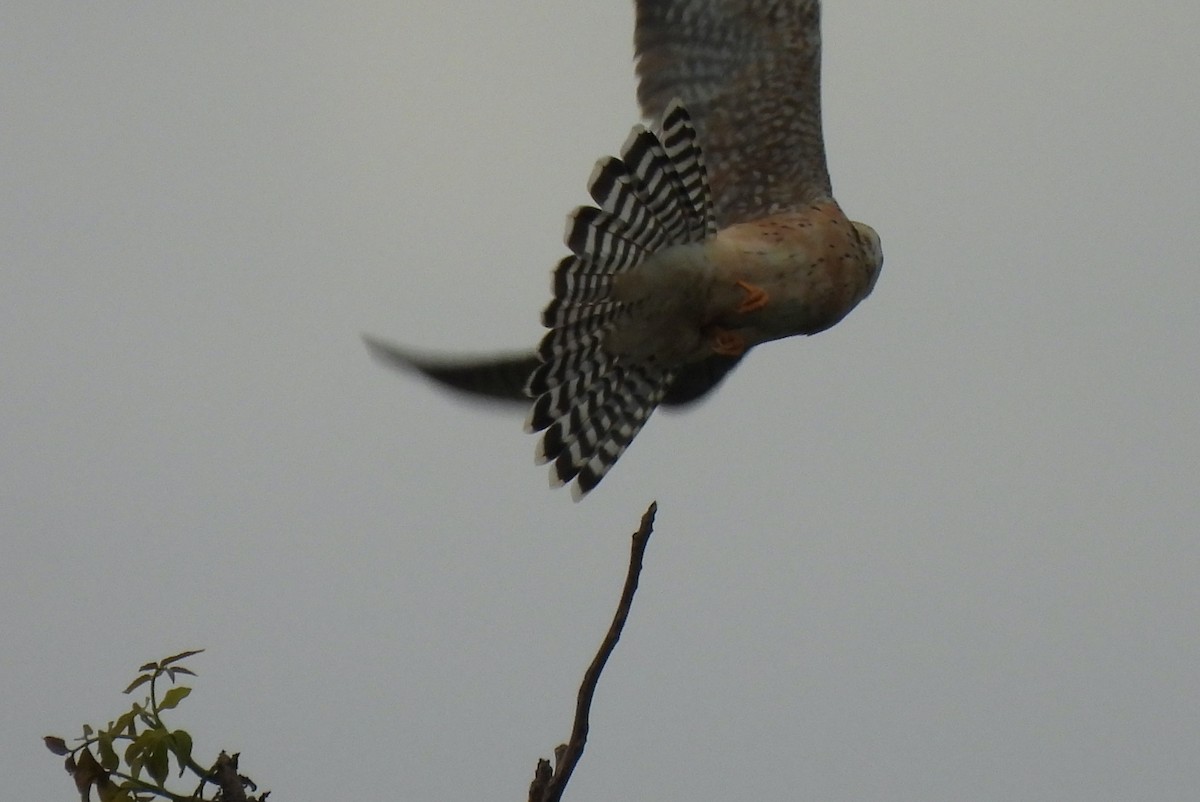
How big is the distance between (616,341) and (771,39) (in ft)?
4.83

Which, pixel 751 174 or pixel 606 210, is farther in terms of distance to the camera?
pixel 751 174

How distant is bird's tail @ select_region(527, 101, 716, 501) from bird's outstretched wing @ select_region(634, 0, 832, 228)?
0.85 metres

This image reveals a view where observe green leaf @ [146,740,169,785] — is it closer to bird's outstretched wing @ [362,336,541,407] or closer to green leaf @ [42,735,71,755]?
green leaf @ [42,735,71,755]

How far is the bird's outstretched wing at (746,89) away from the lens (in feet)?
19.9

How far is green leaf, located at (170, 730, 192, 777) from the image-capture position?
2678 millimetres

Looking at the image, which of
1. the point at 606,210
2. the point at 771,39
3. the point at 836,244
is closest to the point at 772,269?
the point at 836,244

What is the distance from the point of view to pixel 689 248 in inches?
208

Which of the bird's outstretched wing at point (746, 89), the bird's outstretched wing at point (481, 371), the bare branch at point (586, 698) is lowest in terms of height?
the bare branch at point (586, 698)

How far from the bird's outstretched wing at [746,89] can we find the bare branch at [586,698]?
3436 mm

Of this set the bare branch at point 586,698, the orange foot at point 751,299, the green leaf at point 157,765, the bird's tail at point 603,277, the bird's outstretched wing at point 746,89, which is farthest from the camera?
the bird's outstretched wing at point 746,89

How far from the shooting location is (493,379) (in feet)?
18.1

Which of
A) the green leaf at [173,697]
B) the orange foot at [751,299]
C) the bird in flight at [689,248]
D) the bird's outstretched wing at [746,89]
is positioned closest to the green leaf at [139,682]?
the green leaf at [173,697]

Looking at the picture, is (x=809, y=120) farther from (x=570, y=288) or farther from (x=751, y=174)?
(x=570, y=288)

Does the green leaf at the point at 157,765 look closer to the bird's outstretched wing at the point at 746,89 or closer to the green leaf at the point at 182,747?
the green leaf at the point at 182,747
